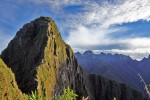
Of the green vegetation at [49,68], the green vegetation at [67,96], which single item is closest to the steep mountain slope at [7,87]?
the green vegetation at [49,68]

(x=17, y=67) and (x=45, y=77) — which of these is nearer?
(x=45, y=77)

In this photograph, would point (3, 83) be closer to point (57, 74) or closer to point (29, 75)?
point (29, 75)

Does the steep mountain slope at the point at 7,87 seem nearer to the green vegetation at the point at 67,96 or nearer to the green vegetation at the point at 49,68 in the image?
the green vegetation at the point at 49,68

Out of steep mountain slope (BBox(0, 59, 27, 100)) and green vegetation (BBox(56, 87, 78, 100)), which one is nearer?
green vegetation (BBox(56, 87, 78, 100))

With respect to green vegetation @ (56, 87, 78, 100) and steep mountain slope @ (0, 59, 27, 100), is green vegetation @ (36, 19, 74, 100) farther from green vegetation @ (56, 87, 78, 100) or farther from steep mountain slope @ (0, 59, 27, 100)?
green vegetation @ (56, 87, 78, 100)

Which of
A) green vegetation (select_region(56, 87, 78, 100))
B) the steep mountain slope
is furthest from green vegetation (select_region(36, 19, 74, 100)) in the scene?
green vegetation (select_region(56, 87, 78, 100))

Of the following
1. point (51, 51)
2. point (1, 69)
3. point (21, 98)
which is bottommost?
point (21, 98)

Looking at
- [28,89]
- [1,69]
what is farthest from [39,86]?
[1,69]

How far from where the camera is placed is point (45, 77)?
158 meters

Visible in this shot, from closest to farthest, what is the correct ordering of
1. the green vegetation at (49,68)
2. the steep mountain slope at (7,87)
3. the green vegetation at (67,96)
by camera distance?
the green vegetation at (67,96) < the steep mountain slope at (7,87) < the green vegetation at (49,68)

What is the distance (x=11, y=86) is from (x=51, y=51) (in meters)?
93.0

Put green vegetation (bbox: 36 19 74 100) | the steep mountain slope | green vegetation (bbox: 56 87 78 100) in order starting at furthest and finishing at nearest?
1. green vegetation (bbox: 36 19 74 100)
2. the steep mountain slope
3. green vegetation (bbox: 56 87 78 100)

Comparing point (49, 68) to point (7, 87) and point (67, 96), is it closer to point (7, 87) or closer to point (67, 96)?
point (7, 87)

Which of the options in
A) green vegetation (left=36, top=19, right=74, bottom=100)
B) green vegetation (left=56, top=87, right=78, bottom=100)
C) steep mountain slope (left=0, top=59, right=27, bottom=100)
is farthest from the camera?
green vegetation (left=36, top=19, right=74, bottom=100)
